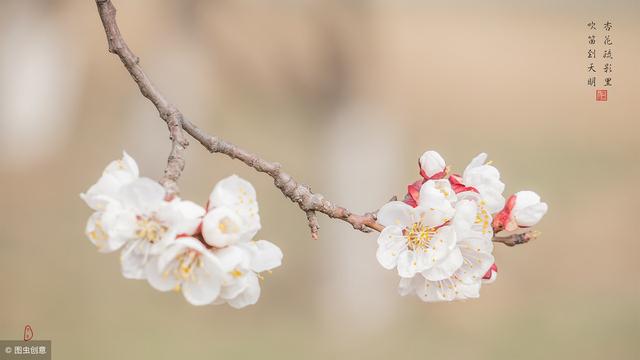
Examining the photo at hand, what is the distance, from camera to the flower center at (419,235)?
1052 millimetres

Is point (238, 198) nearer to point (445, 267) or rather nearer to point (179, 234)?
point (179, 234)

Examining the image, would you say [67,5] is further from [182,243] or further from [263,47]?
[182,243]

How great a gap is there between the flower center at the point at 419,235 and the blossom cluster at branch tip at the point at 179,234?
254 millimetres

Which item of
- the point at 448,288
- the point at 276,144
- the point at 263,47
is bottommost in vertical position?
the point at 448,288

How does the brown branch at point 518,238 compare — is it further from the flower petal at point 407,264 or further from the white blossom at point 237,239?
the white blossom at point 237,239

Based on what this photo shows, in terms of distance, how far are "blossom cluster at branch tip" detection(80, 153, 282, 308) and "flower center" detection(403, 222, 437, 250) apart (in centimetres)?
25

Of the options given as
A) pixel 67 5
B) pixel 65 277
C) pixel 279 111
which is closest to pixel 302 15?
pixel 279 111

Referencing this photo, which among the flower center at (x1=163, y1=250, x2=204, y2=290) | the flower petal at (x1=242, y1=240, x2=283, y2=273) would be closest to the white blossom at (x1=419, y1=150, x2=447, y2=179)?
the flower petal at (x1=242, y1=240, x2=283, y2=273)

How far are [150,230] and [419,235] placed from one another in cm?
41

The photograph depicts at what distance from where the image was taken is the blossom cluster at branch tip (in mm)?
856

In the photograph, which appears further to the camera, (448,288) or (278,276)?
(278,276)

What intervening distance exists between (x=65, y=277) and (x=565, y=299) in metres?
3.07

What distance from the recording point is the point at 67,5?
13.6 ft

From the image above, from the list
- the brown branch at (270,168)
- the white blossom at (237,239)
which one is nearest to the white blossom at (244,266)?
the white blossom at (237,239)
